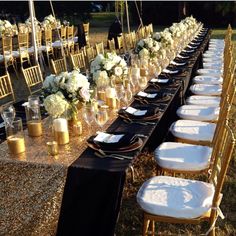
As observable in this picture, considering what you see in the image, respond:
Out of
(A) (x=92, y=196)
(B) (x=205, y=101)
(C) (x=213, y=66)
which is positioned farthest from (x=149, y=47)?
(A) (x=92, y=196)

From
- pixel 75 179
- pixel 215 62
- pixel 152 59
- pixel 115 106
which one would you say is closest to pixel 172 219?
pixel 75 179

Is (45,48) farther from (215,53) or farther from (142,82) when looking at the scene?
(142,82)

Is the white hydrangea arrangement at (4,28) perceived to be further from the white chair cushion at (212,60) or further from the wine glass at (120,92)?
the wine glass at (120,92)

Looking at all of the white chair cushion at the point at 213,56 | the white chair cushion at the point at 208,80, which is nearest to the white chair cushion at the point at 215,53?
the white chair cushion at the point at 213,56

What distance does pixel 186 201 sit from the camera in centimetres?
239

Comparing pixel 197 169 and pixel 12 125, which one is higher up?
pixel 12 125

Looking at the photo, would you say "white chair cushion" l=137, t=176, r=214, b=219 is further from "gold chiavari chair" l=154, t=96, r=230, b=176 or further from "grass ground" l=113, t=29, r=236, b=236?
"grass ground" l=113, t=29, r=236, b=236

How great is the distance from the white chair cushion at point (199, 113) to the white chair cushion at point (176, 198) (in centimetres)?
159

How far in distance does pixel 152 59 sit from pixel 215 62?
278cm

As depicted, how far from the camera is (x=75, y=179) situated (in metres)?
2.21

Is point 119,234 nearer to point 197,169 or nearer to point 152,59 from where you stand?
point 197,169

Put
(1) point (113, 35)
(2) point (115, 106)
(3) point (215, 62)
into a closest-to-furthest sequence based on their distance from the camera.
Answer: (2) point (115, 106) → (3) point (215, 62) → (1) point (113, 35)

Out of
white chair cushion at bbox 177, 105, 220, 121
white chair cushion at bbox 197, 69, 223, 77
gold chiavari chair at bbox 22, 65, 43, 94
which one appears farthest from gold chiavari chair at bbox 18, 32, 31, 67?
white chair cushion at bbox 177, 105, 220, 121

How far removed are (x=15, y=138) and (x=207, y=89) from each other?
11.5 ft
